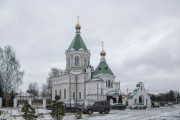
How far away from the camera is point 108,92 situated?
5031cm

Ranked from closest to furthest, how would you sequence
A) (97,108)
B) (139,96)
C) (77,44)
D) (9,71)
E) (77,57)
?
(97,108)
(9,71)
(139,96)
(77,57)
(77,44)

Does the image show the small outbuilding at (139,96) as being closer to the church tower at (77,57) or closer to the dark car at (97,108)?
the church tower at (77,57)

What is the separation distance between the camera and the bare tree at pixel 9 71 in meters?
42.4

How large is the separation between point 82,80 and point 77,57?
5988mm

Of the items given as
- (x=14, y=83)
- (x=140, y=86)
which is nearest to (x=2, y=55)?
(x=14, y=83)

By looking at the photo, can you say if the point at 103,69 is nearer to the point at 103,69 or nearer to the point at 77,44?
the point at 103,69

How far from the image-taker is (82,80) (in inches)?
2032

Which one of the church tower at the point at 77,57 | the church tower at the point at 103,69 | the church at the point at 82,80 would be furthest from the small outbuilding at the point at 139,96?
the church tower at the point at 77,57

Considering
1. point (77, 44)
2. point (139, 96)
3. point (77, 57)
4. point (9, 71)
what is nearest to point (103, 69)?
point (77, 57)

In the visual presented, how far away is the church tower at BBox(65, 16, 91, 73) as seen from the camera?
54.8m

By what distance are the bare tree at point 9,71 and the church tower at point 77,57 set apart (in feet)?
43.8

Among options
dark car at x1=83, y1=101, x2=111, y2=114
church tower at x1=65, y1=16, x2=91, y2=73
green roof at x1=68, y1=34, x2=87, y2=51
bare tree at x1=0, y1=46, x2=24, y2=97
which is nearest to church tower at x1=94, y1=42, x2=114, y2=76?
church tower at x1=65, y1=16, x2=91, y2=73

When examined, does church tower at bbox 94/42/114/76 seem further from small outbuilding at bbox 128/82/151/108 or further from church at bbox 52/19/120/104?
small outbuilding at bbox 128/82/151/108

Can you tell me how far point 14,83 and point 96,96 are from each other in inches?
607
